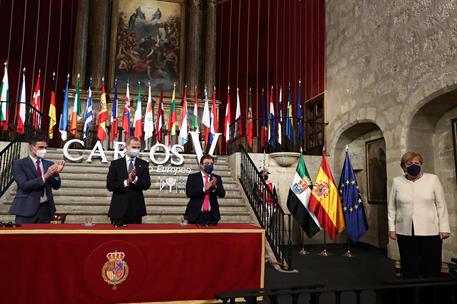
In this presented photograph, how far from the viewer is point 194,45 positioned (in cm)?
1270

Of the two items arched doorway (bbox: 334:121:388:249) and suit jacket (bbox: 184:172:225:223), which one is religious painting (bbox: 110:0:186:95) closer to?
arched doorway (bbox: 334:121:388:249)

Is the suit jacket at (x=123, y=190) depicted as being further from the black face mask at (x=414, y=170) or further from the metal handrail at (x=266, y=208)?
the black face mask at (x=414, y=170)

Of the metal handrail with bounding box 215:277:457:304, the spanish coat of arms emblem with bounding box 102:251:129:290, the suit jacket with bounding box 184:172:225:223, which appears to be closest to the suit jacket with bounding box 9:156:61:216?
the spanish coat of arms emblem with bounding box 102:251:129:290

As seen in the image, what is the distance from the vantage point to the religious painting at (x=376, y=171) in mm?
7723

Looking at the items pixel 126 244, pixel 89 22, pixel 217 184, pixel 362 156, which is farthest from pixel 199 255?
pixel 89 22

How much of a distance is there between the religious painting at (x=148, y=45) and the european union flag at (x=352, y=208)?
771 centimetres

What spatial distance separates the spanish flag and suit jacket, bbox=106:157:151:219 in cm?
377

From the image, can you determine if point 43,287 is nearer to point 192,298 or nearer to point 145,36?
point 192,298

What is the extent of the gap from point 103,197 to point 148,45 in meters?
7.46

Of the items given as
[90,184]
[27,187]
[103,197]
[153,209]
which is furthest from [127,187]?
[90,184]

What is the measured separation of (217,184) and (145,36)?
1013cm

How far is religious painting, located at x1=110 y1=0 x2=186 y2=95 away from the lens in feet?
40.1

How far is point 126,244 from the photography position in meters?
2.80

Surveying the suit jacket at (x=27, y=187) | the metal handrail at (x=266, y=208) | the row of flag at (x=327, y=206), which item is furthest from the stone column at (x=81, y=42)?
A: the suit jacket at (x=27, y=187)
